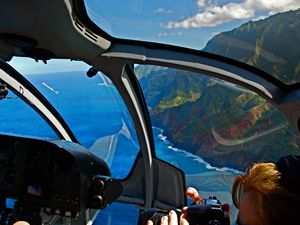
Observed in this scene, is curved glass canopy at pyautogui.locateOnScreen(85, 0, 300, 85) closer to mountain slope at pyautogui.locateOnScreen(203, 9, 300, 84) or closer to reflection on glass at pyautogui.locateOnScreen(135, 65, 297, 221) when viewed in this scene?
mountain slope at pyautogui.locateOnScreen(203, 9, 300, 84)

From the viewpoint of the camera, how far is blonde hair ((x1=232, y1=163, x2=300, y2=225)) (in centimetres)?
80

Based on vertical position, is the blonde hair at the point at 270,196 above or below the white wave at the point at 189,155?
below

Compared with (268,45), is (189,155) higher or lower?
lower

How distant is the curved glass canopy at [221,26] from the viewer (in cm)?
240

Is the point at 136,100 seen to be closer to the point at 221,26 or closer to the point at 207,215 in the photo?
the point at 221,26

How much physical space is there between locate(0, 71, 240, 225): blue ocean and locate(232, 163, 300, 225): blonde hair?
284cm

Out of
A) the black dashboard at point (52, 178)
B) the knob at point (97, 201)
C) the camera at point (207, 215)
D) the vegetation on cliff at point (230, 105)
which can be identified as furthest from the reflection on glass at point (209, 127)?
the camera at point (207, 215)

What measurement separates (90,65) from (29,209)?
1578mm

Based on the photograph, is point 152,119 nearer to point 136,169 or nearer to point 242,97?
point 136,169

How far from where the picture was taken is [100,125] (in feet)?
14.6

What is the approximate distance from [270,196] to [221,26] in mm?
2080

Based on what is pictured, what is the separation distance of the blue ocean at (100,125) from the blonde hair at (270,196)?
2.84 metres

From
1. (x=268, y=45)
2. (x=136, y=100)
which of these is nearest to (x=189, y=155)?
(x=136, y=100)

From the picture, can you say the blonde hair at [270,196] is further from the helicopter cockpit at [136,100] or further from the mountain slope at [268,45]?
the mountain slope at [268,45]
